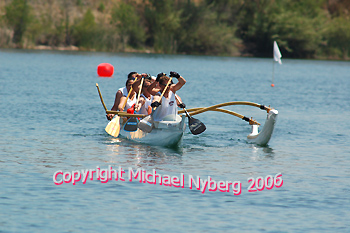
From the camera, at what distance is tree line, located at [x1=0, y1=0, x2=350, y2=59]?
102m

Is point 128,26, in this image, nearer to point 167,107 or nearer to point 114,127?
point 114,127

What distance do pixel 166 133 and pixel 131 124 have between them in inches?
59.6

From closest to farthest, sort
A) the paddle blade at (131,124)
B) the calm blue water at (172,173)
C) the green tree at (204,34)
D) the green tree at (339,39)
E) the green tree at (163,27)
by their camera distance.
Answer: the calm blue water at (172,173) → the paddle blade at (131,124) → the green tree at (163,27) → the green tree at (204,34) → the green tree at (339,39)

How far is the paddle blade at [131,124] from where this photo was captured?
17734 millimetres

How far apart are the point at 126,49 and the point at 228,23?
2079 cm

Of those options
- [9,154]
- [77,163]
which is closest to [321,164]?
[77,163]

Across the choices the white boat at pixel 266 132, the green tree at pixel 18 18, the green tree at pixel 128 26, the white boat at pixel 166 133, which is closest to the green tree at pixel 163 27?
the green tree at pixel 128 26

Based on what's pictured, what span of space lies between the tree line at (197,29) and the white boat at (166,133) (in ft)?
275

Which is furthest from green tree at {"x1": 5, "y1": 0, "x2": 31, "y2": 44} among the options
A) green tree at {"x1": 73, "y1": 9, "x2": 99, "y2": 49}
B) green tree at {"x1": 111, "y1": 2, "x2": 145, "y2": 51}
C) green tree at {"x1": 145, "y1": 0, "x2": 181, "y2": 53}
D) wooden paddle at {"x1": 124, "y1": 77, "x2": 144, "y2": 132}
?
wooden paddle at {"x1": 124, "y1": 77, "x2": 144, "y2": 132}

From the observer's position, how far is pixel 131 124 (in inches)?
699

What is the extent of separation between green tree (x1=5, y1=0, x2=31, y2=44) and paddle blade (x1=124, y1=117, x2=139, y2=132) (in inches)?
3242

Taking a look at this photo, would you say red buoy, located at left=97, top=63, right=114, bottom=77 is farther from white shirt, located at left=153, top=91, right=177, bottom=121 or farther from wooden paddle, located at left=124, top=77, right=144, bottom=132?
white shirt, located at left=153, top=91, right=177, bottom=121

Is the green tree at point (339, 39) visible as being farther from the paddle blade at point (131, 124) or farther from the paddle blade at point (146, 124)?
the paddle blade at point (146, 124)

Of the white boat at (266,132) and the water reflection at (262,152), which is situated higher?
the white boat at (266,132)
